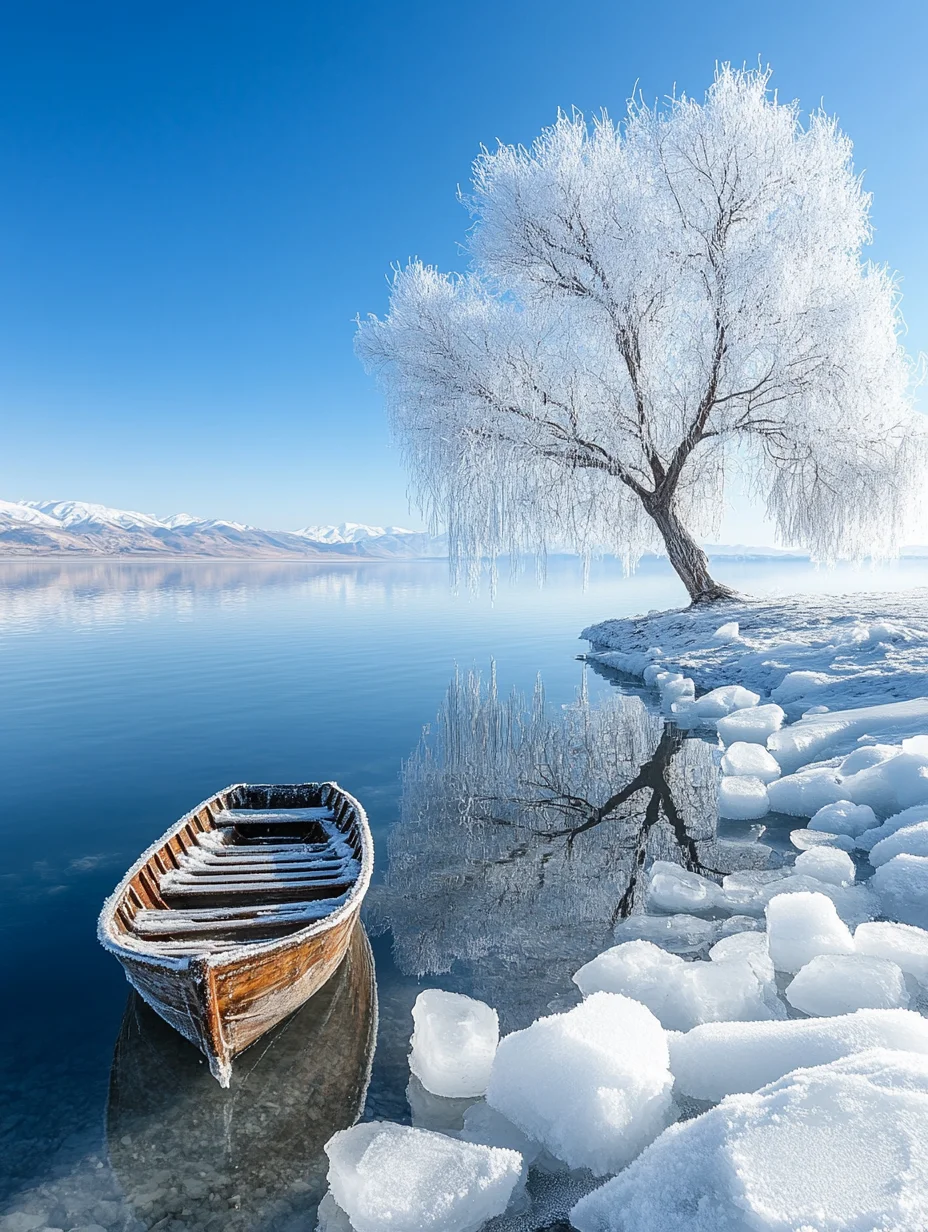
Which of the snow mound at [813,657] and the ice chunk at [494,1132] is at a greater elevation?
the snow mound at [813,657]

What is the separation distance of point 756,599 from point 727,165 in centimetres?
1025

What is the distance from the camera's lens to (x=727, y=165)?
14.9 metres

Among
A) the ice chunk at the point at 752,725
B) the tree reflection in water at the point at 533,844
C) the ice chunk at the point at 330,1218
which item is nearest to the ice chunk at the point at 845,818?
the tree reflection in water at the point at 533,844

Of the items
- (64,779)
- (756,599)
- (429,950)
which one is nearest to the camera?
(429,950)

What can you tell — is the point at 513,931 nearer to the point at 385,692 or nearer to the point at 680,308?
the point at 385,692

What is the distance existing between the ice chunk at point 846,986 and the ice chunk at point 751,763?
3.83 m

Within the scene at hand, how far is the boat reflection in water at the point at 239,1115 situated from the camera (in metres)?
2.69

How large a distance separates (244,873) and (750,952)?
3.66 metres

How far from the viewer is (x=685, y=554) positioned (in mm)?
17578

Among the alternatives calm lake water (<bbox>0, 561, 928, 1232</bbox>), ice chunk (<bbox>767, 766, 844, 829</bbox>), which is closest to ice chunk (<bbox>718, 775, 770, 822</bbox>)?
ice chunk (<bbox>767, 766, 844, 829</bbox>)

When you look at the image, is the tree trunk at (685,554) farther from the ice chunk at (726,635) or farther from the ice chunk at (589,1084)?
the ice chunk at (589,1084)

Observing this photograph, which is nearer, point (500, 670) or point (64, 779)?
point (64, 779)

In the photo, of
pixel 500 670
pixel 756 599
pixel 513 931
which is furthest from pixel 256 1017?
pixel 756 599

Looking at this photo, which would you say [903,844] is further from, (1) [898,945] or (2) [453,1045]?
(2) [453,1045]
